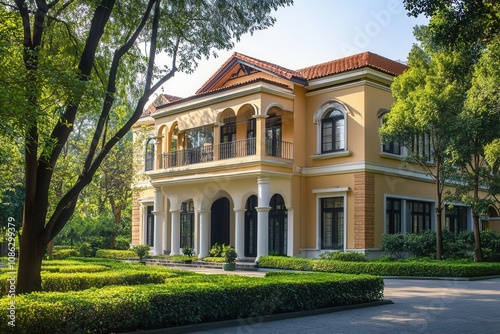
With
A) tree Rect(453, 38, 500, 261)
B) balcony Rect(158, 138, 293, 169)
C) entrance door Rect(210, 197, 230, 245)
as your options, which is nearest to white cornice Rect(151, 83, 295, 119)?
balcony Rect(158, 138, 293, 169)

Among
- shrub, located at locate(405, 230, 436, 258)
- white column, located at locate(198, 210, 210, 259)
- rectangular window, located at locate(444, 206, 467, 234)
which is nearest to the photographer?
shrub, located at locate(405, 230, 436, 258)

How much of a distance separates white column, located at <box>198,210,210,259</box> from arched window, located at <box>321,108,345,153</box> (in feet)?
22.6

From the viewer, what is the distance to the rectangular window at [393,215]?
26.3 m

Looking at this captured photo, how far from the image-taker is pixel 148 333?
933cm

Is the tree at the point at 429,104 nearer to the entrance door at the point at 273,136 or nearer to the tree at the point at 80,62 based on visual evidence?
the entrance door at the point at 273,136

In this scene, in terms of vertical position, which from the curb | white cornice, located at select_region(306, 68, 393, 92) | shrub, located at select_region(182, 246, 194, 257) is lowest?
the curb

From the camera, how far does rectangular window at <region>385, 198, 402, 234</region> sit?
2627 centimetres

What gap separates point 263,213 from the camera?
83.7 ft

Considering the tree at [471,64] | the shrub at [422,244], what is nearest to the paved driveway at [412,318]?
the tree at [471,64]

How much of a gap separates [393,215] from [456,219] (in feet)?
20.9

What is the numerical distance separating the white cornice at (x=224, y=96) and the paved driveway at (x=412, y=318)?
39.9 ft

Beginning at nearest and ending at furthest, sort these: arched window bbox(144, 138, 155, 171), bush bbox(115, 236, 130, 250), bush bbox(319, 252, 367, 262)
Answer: bush bbox(319, 252, 367, 262) < arched window bbox(144, 138, 155, 171) < bush bbox(115, 236, 130, 250)

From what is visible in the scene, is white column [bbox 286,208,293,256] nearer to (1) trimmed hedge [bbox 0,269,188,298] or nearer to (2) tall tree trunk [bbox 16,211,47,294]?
(1) trimmed hedge [bbox 0,269,188,298]

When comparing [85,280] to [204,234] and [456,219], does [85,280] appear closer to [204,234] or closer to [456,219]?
[204,234]
